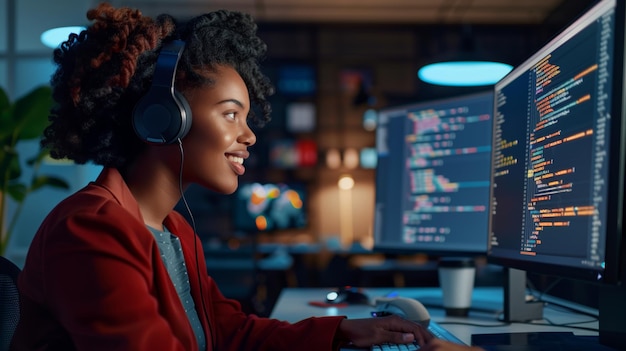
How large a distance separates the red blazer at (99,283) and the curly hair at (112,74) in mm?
76

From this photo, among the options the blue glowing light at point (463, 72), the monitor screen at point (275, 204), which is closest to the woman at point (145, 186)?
the blue glowing light at point (463, 72)

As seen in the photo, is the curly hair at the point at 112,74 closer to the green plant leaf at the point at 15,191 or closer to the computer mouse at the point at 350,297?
the computer mouse at the point at 350,297

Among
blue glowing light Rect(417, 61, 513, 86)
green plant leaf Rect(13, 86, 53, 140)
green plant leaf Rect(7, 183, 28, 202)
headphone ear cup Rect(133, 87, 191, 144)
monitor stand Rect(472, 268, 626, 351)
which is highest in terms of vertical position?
blue glowing light Rect(417, 61, 513, 86)

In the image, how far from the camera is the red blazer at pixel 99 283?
0.76 meters

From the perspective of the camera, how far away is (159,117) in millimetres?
977

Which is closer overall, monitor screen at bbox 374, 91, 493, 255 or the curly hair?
the curly hair

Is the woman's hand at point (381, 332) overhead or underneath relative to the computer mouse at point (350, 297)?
overhead

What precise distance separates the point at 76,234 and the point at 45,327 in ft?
0.64

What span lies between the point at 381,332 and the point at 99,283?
51cm

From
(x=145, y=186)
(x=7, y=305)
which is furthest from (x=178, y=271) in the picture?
(x=7, y=305)

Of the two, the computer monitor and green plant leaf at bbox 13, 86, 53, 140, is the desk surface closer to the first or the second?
the computer monitor

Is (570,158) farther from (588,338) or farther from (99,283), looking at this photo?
(99,283)

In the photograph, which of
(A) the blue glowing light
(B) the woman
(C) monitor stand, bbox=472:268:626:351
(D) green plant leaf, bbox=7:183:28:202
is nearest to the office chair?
(B) the woman

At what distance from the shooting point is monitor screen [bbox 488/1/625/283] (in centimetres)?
78
